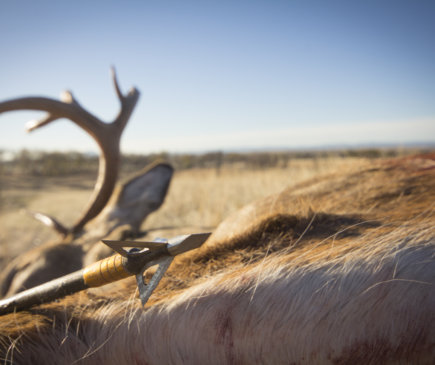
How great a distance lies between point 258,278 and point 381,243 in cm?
38

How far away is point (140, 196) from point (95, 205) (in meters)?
0.43

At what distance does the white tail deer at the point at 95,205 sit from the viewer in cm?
204

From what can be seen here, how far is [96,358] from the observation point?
981 mm

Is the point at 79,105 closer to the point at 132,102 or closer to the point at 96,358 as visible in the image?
the point at 132,102

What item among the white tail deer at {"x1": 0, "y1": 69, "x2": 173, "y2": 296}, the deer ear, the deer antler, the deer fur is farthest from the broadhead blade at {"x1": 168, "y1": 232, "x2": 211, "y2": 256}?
the deer antler

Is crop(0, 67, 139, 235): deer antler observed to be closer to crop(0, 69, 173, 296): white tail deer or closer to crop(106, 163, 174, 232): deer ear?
crop(0, 69, 173, 296): white tail deer

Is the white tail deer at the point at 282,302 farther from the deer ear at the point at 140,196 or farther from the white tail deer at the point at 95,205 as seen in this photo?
the deer ear at the point at 140,196

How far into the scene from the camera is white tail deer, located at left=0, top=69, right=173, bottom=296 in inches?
80.1

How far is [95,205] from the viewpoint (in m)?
2.59

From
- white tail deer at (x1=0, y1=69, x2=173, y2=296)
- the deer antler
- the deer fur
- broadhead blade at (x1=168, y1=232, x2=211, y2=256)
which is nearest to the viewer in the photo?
the deer fur

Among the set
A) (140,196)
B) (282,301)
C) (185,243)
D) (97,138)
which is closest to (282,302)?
(282,301)

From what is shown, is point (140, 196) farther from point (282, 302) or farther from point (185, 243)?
point (282, 302)

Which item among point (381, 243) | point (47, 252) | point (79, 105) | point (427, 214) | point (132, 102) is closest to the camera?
point (381, 243)

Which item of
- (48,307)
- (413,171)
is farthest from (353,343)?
(48,307)
